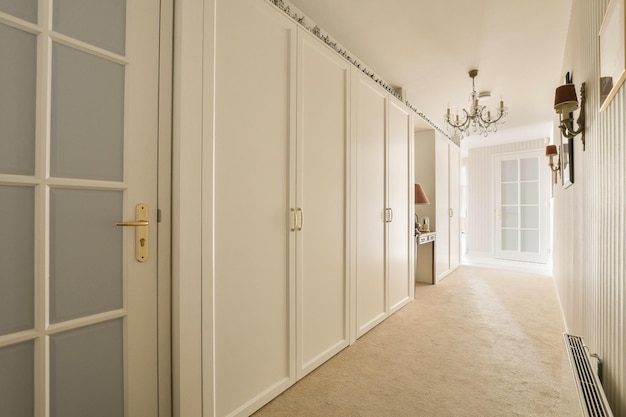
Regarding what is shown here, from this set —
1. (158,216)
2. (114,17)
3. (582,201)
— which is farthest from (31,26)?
(582,201)

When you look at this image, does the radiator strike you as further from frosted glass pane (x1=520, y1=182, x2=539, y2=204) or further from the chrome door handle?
frosted glass pane (x1=520, y1=182, x2=539, y2=204)

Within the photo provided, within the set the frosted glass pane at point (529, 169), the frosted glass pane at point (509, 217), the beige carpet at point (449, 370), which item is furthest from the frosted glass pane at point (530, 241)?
the beige carpet at point (449, 370)

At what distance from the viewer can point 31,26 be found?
103 centimetres

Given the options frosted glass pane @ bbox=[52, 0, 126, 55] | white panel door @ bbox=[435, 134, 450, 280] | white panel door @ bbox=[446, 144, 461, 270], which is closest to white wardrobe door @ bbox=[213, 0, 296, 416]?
frosted glass pane @ bbox=[52, 0, 126, 55]

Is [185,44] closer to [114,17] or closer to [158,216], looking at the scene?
[114,17]

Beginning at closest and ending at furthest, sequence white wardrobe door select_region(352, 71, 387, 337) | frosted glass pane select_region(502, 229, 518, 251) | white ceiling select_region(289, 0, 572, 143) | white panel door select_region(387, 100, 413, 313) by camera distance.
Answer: white ceiling select_region(289, 0, 572, 143)
white wardrobe door select_region(352, 71, 387, 337)
white panel door select_region(387, 100, 413, 313)
frosted glass pane select_region(502, 229, 518, 251)

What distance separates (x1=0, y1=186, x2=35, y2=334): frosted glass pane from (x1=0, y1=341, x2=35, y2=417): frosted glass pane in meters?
0.08

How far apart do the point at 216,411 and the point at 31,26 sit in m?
1.77

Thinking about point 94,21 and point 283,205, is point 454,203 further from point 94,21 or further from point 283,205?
point 94,21

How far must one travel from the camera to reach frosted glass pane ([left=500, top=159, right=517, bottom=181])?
6.91m

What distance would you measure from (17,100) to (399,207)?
310 cm

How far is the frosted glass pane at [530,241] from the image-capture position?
259 inches

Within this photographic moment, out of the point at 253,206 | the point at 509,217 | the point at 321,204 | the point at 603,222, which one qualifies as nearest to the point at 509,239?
the point at 509,217

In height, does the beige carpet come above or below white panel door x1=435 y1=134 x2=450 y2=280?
below
